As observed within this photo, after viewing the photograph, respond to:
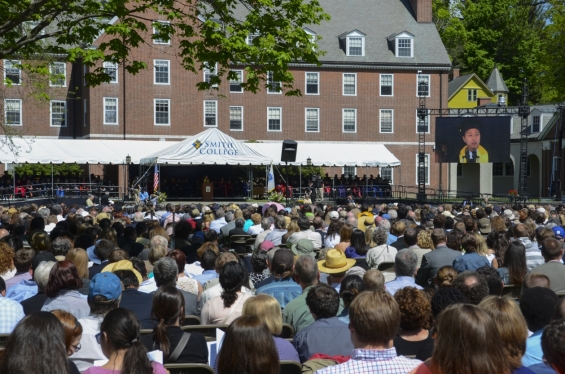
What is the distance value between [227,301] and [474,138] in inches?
1507

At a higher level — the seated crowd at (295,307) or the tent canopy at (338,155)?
the tent canopy at (338,155)

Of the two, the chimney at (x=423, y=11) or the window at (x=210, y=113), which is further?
the chimney at (x=423, y=11)

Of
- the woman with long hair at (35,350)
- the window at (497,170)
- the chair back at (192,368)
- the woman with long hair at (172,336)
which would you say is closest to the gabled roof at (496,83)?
the window at (497,170)

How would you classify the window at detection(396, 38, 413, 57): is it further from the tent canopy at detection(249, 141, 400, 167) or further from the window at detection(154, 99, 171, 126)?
the window at detection(154, 99, 171, 126)

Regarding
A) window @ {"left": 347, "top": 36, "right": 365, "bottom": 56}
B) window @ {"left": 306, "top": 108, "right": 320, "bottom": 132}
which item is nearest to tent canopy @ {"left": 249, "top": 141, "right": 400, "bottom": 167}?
window @ {"left": 306, "top": 108, "right": 320, "bottom": 132}

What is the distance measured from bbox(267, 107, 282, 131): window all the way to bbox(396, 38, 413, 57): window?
32.6 feet

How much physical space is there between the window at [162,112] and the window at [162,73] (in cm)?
134

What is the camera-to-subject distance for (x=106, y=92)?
171 ft

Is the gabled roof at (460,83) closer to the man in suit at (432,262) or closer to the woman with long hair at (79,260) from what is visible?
the man in suit at (432,262)

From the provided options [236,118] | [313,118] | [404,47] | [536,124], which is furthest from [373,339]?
[536,124]

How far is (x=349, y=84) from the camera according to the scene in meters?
56.8

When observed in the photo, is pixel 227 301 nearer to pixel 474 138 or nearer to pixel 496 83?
pixel 474 138

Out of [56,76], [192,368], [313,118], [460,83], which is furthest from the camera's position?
[460,83]

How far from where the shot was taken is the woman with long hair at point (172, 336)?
569 centimetres
